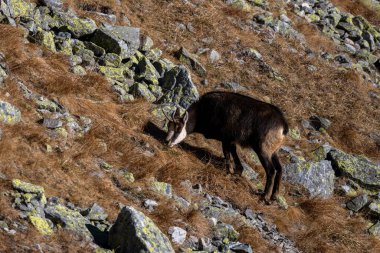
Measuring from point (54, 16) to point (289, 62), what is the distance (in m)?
7.31

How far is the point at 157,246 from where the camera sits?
7312mm

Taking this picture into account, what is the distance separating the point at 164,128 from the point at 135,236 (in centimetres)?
609

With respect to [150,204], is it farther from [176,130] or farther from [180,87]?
[180,87]

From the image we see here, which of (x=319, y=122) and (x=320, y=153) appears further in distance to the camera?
(x=319, y=122)

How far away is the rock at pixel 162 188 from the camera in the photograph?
10070 mm

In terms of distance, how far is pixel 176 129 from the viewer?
12.8 meters

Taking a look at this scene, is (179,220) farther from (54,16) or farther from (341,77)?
A: (341,77)

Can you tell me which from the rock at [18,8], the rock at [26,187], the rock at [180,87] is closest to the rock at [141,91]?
the rock at [180,87]

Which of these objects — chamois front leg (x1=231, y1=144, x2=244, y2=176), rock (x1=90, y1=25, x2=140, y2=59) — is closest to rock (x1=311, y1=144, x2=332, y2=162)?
chamois front leg (x1=231, y1=144, x2=244, y2=176)

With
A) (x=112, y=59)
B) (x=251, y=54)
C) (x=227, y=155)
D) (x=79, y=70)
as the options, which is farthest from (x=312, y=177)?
(x=251, y=54)

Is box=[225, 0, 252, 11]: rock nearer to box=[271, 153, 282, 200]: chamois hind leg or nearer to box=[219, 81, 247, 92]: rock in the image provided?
box=[219, 81, 247, 92]: rock

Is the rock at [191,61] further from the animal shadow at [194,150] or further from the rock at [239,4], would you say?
the rock at [239,4]

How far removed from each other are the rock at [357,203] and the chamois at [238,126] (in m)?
2.02

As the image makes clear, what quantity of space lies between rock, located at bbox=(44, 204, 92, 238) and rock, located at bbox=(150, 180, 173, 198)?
86.0 inches
